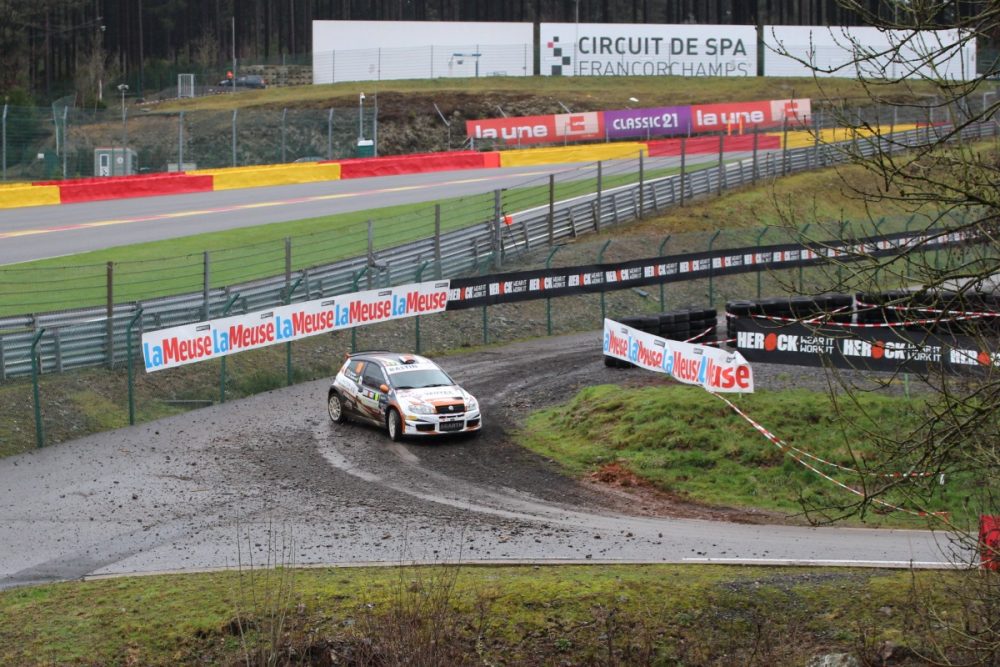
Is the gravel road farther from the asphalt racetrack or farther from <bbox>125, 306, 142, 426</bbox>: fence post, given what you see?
the asphalt racetrack

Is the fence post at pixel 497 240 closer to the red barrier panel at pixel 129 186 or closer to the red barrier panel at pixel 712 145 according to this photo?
the red barrier panel at pixel 129 186

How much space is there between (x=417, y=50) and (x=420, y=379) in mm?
51810

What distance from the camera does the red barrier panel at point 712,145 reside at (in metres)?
53.7

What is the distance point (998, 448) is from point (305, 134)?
46.9m

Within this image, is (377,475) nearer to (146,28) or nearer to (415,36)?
(415,36)

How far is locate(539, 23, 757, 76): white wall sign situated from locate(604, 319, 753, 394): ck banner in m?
47.9

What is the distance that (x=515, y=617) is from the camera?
502 inches

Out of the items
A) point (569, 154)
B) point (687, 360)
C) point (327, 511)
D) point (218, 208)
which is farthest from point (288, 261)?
point (569, 154)

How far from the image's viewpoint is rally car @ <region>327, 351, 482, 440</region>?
69.0 ft

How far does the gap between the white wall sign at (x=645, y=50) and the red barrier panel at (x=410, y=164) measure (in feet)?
59.5

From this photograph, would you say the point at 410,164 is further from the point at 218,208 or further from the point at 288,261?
the point at 288,261

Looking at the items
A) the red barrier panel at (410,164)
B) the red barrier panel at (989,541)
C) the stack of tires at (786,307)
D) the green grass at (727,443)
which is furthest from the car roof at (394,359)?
the red barrier panel at (410,164)

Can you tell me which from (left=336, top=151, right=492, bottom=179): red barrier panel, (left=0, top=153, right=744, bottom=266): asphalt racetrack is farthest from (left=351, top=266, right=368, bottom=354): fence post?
(left=336, top=151, right=492, bottom=179): red barrier panel

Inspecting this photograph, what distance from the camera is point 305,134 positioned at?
53.8 m
